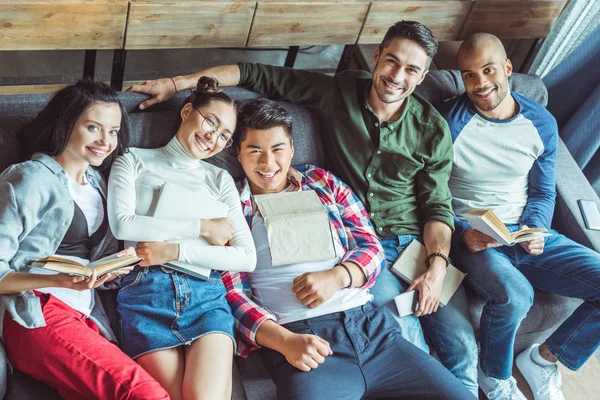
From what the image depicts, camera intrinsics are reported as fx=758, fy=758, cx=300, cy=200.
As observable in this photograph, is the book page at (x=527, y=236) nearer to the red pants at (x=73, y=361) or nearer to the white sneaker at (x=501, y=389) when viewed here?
the white sneaker at (x=501, y=389)

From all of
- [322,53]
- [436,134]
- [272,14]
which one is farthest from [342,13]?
[322,53]

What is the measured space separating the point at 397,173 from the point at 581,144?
43.0 inches

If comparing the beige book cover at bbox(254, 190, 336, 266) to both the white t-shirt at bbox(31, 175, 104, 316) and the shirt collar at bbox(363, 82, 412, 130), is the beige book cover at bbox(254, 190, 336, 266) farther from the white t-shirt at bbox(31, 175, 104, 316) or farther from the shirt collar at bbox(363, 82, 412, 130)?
the white t-shirt at bbox(31, 175, 104, 316)

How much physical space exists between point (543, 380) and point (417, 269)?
664mm

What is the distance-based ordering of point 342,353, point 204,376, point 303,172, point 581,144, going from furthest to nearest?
1. point 581,144
2. point 303,172
3. point 342,353
4. point 204,376

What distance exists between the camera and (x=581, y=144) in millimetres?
3312

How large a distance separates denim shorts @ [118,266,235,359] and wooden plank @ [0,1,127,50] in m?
0.87

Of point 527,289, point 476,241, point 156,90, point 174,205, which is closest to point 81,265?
point 174,205

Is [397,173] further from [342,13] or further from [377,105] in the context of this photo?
[342,13]

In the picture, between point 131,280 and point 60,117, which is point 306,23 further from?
point 131,280

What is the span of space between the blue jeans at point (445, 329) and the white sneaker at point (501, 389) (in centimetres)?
14

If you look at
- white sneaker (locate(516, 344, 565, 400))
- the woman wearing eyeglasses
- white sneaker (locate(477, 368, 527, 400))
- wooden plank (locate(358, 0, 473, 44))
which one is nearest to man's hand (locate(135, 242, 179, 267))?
the woman wearing eyeglasses

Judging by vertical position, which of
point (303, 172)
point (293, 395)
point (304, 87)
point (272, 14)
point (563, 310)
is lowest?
point (293, 395)

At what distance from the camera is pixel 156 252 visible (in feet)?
7.01
